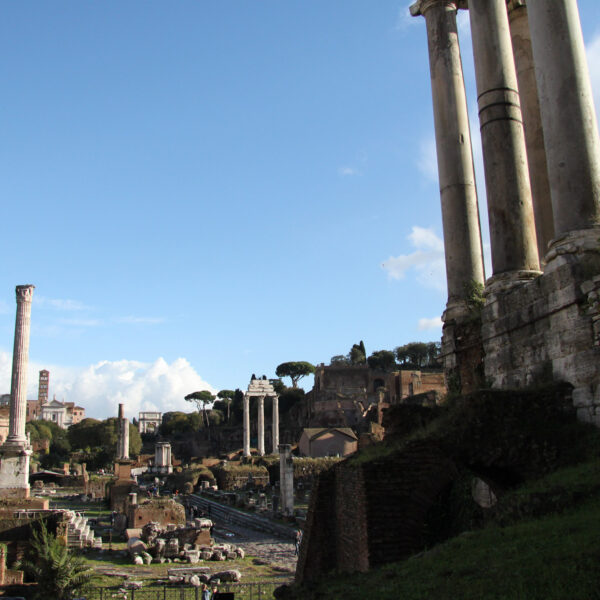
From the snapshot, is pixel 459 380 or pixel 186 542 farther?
pixel 186 542

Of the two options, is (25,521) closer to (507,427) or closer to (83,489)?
(507,427)

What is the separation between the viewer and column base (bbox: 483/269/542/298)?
9.54 m

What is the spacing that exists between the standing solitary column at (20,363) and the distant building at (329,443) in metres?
39.2

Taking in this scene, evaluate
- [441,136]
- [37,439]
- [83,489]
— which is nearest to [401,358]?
[37,439]

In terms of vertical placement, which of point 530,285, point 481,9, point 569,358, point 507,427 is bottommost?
point 507,427

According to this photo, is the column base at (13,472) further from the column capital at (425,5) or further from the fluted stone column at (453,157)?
the column capital at (425,5)

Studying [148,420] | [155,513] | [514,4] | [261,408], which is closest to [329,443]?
[261,408]

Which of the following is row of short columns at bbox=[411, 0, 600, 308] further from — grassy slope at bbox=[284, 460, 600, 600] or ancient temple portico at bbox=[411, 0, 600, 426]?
grassy slope at bbox=[284, 460, 600, 600]

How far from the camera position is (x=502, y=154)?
10281mm

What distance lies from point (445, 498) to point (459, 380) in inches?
88.1

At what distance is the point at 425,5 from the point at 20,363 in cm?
2305

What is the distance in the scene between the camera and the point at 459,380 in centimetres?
1114

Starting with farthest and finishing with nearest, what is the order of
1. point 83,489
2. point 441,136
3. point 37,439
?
point 37,439
point 83,489
point 441,136

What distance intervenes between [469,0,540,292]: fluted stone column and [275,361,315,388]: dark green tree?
9708 cm
